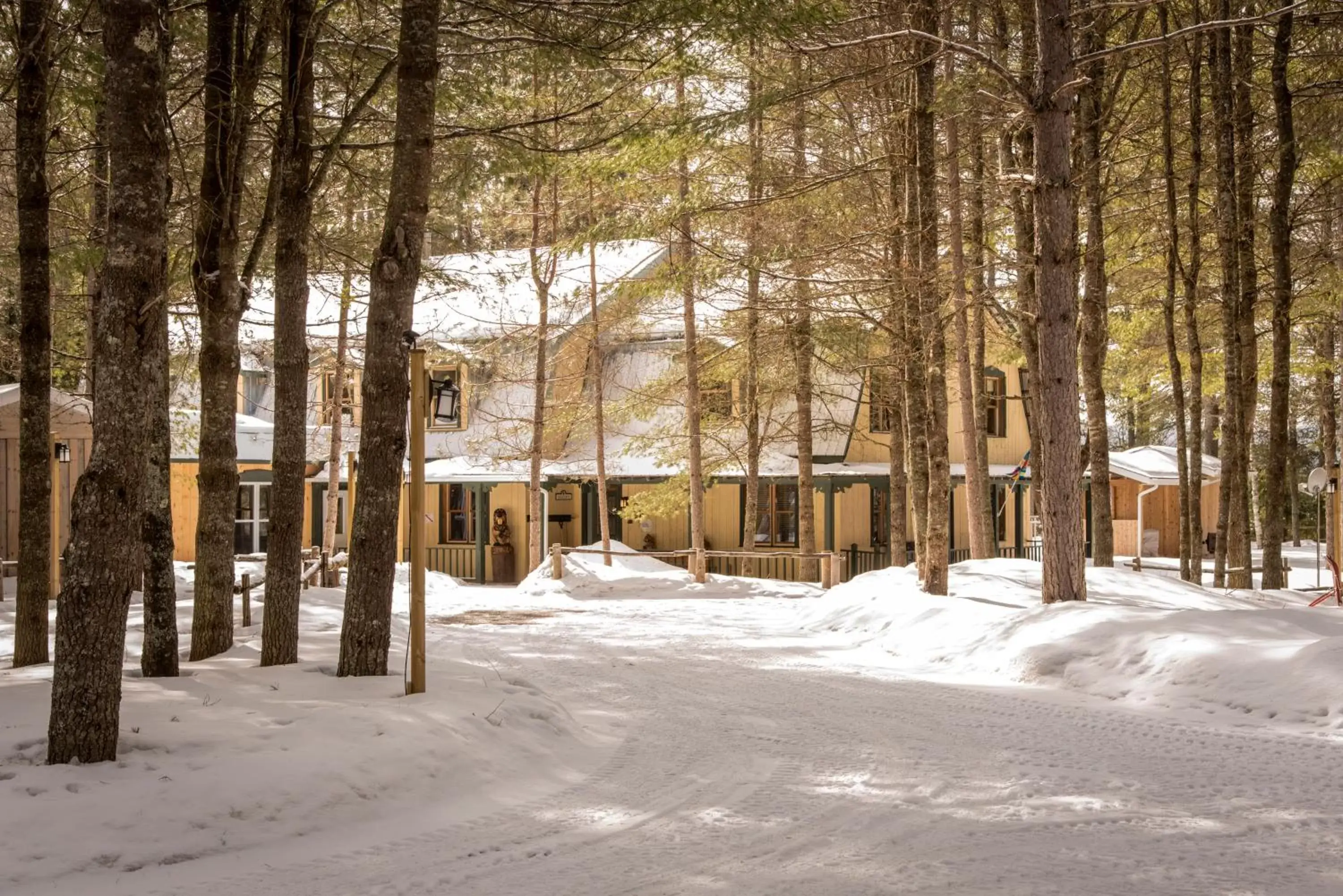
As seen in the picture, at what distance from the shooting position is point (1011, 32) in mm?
18406

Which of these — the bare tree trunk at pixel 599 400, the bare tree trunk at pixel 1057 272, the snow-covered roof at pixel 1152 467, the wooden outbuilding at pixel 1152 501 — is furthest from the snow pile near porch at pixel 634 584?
the wooden outbuilding at pixel 1152 501

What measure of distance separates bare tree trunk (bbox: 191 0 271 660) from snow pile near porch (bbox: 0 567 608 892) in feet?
3.66

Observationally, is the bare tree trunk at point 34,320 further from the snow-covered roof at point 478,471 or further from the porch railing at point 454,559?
the porch railing at point 454,559

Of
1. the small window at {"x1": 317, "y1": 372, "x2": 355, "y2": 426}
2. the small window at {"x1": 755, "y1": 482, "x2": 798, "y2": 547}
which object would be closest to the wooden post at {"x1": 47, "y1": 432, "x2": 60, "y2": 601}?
the small window at {"x1": 317, "y1": 372, "x2": 355, "y2": 426}

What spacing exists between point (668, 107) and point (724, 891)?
1318cm

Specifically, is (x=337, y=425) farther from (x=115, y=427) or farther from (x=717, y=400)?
(x=115, y=427)

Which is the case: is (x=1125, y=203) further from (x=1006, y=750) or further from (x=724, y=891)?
(x=724, y=891)

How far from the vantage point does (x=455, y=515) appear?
28812mm

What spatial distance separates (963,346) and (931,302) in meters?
2.64

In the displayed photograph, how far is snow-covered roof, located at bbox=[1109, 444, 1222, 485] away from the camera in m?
32.3

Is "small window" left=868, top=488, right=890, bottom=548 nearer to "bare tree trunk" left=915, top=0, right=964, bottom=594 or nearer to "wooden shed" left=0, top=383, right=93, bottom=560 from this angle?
"bare tree trunk" left=915, top=0, right=964, bottom=594

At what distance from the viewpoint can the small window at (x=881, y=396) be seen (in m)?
20.2

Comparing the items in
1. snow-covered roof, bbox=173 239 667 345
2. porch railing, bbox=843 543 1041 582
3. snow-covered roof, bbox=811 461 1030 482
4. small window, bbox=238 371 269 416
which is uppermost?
snow-covered roof, bbox=173 239 667 345

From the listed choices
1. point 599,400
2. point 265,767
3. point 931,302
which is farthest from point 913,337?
point 265,767
